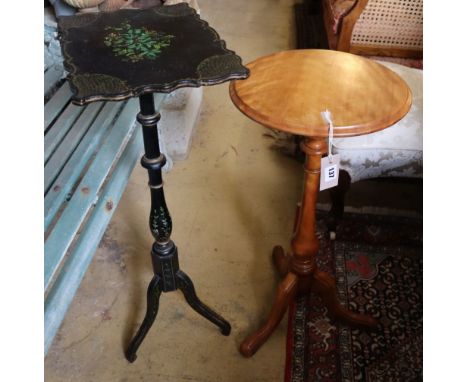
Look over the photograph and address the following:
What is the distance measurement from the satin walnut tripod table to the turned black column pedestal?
9.0 inches

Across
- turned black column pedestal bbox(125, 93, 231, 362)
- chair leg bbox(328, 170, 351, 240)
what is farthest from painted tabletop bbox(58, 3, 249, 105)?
chair leg bbox(328, 170, 351, 240)

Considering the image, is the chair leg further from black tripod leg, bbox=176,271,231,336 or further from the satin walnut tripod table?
black tripod leg, bbox=176,271,231,336

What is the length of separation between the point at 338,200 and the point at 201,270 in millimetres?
641

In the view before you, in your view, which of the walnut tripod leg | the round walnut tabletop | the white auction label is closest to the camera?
the round walnut tabletop

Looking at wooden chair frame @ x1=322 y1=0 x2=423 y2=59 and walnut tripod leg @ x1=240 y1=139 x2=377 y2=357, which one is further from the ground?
wooden chair frame @ x1=322 y1=0 x2=423 y2=59

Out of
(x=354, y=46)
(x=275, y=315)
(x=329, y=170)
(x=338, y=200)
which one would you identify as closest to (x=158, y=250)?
(x=275, y=315)

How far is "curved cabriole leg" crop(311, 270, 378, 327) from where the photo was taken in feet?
5.39

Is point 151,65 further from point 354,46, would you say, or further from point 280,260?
point 354,46

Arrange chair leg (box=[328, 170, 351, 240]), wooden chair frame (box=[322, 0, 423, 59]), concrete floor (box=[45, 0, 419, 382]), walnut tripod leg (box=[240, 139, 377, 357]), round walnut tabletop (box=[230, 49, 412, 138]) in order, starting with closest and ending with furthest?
round walnut tabletop (box=[230, 49, 412, 138])
walnut tripod leg (box=[240, 139, 377, 357])
concrete floor (box=[45, 0, 419, 382])
chair leg (box=[328, 170, 351, 240])
wooden chair frame (box=[322, 0, 423, 59])

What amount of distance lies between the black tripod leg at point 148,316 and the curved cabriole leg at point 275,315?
331mm

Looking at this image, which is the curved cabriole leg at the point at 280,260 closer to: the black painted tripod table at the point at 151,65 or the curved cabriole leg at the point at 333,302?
the curved cabriole leg at the point at 333,302

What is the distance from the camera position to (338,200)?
194 cm

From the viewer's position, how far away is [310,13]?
4301 millimetres

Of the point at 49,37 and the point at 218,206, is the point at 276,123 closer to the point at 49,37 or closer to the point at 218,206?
the point at 218,206
